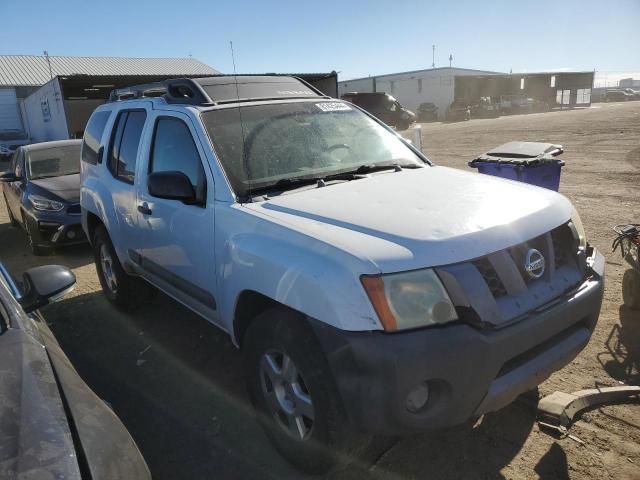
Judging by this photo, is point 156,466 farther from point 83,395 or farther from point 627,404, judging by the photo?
point 627,404

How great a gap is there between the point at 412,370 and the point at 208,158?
1793 millimetres

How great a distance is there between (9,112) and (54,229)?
37.2 m

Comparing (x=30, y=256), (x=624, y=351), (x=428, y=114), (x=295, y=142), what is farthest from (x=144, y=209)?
(x=428, y=114)

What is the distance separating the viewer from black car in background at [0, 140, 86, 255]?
7.02 meters

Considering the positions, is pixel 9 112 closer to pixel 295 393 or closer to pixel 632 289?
pixel 295 393

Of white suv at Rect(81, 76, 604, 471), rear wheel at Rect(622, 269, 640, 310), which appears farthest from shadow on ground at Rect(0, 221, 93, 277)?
rear wheel at Rect(622, 269, 640, 310)

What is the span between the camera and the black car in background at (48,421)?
4.68 ft

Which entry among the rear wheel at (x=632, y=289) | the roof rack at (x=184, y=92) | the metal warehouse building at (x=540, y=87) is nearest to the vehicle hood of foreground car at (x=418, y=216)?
the roof rack at (x=184, y=92)

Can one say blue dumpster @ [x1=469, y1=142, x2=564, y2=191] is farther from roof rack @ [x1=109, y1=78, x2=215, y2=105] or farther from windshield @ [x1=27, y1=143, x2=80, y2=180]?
windshield @ [x1=27, y1=143, x2=80, y2=180]

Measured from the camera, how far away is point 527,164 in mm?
4898

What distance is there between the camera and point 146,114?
3895 millimetres

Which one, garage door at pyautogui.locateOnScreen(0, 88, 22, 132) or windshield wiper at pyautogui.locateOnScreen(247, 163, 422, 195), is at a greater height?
garage door at pyautogui.locateOnScreen(0, 88, 22, 132)

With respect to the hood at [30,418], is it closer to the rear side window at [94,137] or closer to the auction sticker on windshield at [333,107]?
the auction sticker on windshield at [333,107]

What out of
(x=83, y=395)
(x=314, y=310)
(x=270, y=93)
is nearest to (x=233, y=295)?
(x=314, y=310)
